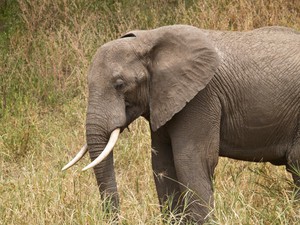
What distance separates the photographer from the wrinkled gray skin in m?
5.54

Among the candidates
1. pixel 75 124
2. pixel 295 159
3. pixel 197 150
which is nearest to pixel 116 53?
pixel 197 150

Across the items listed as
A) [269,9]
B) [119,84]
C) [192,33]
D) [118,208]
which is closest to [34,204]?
Result: [118,208]

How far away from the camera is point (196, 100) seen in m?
5.63

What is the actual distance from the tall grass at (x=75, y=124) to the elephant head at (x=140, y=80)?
1.22 feet

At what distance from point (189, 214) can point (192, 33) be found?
1040 millimetres

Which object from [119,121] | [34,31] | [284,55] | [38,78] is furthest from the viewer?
[34,31]

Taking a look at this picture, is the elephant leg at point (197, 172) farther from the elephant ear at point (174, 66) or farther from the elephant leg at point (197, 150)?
the elephant ear at point (174, 66)

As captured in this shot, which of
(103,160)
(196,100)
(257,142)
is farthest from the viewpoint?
(257,142)

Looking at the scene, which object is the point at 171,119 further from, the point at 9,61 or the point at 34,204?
the point at 9,61

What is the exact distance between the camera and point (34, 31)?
10.1 metres

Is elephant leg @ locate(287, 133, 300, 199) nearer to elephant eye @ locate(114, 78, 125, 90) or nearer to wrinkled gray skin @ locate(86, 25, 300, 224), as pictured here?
wrinkled gray skin @ locate(86, 25, 300, 224)

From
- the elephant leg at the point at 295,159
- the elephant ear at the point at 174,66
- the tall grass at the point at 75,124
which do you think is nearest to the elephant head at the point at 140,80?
the elephant ear at the point at 174,66

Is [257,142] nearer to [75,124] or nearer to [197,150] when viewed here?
[197,150]

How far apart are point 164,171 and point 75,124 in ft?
8.96
